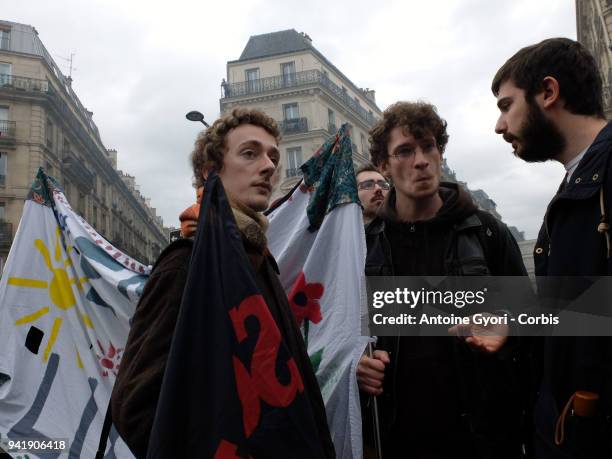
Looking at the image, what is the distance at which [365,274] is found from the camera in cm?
257

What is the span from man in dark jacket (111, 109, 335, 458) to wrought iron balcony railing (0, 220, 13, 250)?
31.9 meters

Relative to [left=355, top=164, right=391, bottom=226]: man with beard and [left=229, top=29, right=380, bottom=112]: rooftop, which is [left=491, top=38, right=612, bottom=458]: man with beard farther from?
[left=229, top=29, right=380, bottom=112]: rooftop

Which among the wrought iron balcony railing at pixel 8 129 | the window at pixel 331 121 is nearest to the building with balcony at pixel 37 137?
the wrought iron balcony railing at pixel 8 129

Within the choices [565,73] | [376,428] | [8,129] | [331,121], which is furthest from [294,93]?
[376,428]

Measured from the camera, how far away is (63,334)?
12.4 feet

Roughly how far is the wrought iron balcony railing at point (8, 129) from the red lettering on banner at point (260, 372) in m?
35.3

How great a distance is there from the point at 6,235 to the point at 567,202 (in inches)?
A: 1339

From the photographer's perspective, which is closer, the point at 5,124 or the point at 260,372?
the point at 260,372

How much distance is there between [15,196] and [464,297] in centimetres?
3445

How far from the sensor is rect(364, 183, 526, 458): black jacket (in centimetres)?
214

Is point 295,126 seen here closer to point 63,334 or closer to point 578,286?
point 63,334

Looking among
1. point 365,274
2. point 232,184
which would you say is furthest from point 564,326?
point 232,184

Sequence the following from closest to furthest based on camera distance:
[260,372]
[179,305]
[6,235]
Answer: [260,372], [179,305], [6,235]

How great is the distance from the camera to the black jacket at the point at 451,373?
214cm
